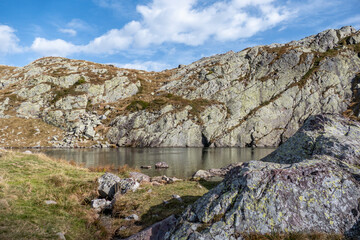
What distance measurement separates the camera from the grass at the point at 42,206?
962cm

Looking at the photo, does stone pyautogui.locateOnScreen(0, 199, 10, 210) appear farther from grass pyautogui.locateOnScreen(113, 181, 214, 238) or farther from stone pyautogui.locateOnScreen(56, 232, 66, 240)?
grass pyautogui.locateOnScreen(113, 181, 214, 238)

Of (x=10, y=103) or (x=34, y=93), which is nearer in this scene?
(x=10, y=103)

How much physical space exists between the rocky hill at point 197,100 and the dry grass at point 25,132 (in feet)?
1.00

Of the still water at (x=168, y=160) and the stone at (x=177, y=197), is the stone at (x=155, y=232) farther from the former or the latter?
the still water at (x=168, y=160)

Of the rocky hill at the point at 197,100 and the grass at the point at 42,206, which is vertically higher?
the rocky hill at the point at 197,100

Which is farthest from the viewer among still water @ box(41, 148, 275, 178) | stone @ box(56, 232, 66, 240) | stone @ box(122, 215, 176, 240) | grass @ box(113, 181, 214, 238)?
still water @ box(41, 148, 275, 178)

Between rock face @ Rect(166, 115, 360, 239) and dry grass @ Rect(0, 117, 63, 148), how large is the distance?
83.3 metres

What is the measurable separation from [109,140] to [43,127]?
26.8m

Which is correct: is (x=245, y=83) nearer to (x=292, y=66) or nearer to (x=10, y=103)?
(x=292, y=66)

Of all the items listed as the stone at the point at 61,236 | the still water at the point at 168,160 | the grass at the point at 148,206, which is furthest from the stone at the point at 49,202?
the still water at the point at 168,160

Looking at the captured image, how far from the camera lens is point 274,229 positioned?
6672 mm

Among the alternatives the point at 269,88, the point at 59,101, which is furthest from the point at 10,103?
the point at 269,88

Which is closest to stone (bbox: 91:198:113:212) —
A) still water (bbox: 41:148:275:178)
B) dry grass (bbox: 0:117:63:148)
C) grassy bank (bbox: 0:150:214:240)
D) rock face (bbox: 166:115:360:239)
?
grassy bank (bbox: 0:150:214:240)

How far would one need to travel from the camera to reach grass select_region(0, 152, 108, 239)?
9625 mm
